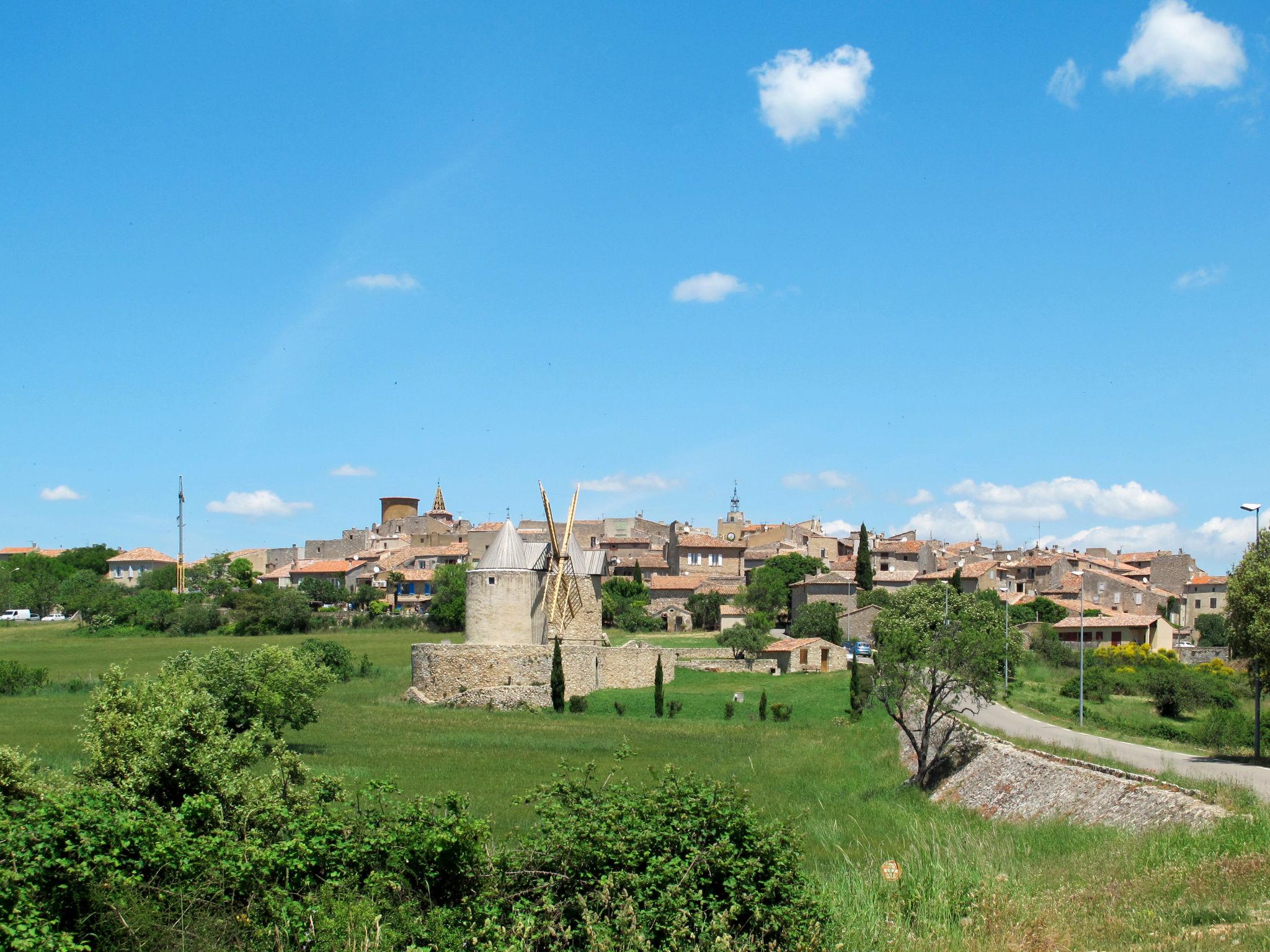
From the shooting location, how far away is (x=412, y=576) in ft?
353

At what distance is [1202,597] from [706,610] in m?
42.6

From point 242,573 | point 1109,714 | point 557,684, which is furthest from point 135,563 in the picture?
point 1109,714

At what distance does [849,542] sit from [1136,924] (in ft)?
364

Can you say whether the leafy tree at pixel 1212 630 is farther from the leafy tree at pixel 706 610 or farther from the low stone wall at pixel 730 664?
the leafy tree at pixel 706 610

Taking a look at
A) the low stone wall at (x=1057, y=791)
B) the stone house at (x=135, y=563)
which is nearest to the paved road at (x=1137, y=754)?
the low stone wall at (x=1057, y=791)

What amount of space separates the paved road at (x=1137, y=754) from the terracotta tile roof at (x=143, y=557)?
390 feet

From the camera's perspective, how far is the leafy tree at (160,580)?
115875mm

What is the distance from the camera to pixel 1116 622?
7000 cm

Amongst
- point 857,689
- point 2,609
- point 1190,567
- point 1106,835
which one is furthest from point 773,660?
point 2,609

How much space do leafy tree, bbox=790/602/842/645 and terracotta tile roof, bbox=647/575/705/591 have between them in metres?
19.5

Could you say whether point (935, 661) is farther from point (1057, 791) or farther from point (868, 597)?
point (868, 597)

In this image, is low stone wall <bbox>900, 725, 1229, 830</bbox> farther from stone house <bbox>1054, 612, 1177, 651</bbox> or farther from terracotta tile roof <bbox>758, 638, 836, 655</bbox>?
stone house <bbox>1054, 612, 1177, 651</bbox>

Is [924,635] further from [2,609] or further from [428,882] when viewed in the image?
[2,609]

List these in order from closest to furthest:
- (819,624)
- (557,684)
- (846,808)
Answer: (846,808) < (557,684) < (819,624)
